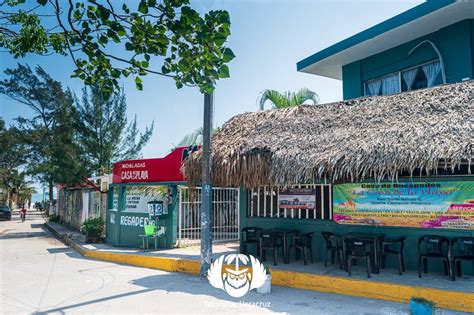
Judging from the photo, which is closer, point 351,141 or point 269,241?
point 351,141

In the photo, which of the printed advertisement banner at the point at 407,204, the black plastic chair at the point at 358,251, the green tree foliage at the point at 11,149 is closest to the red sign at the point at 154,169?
the printed advertisement banner at the point at 407,204

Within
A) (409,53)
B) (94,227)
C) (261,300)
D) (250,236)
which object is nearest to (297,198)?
(250,236)

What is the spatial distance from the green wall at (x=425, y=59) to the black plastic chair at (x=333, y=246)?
591 centimetres

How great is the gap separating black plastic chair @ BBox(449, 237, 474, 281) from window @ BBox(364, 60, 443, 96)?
224 inches

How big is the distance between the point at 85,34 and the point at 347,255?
636cm

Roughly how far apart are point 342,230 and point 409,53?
21.6 feet

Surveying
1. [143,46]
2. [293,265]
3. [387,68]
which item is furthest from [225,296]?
[387,68]

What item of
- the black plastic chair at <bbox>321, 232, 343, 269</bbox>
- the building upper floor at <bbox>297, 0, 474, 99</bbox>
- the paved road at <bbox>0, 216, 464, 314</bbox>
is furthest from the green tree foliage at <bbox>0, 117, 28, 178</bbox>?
the black plastic chair at <bbox>321, 232, 343, 269</bbox>

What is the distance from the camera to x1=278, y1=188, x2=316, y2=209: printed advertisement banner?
9695mm

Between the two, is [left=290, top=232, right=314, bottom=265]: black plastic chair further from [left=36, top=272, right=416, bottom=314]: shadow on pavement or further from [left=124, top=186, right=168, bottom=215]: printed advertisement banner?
[left=124, top=186, right=168, bottom=215]: printed advertisement banner

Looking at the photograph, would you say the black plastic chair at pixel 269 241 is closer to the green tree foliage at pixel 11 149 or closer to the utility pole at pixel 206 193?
the utility pole at pixel 206 193

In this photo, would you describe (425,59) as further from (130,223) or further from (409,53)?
(130,223)

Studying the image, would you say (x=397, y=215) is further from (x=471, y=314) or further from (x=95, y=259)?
(x=95, y=259)

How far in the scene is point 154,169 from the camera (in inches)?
513
